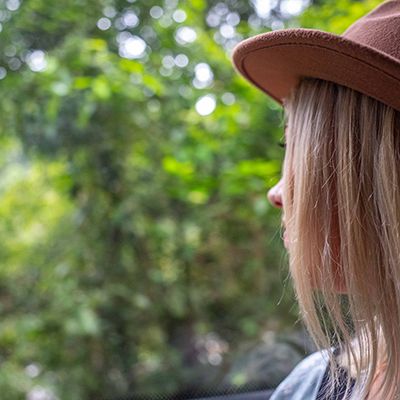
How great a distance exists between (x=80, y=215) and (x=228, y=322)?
51 centimetres

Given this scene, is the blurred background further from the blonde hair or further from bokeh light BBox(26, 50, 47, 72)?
the blonde hair

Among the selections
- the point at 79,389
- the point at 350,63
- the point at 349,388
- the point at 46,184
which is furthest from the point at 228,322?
the point at 350,63

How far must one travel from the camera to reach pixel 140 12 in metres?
1.43

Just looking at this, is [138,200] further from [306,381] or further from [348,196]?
[348,196]

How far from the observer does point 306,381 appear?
0.76 m

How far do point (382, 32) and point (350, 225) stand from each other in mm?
197

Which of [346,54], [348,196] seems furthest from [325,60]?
[348,196]

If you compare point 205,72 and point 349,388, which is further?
point 205,72

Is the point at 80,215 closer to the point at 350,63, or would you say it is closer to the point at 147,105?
the point at 147,105

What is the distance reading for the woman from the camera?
0.60m

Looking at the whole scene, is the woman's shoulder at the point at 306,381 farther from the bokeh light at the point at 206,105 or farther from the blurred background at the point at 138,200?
the bokeh light at the point at 206,105

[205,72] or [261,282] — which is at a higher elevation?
[205,72]

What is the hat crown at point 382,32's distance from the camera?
0.59 metres

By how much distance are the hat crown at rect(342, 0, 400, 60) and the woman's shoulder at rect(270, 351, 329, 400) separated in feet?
1.18
